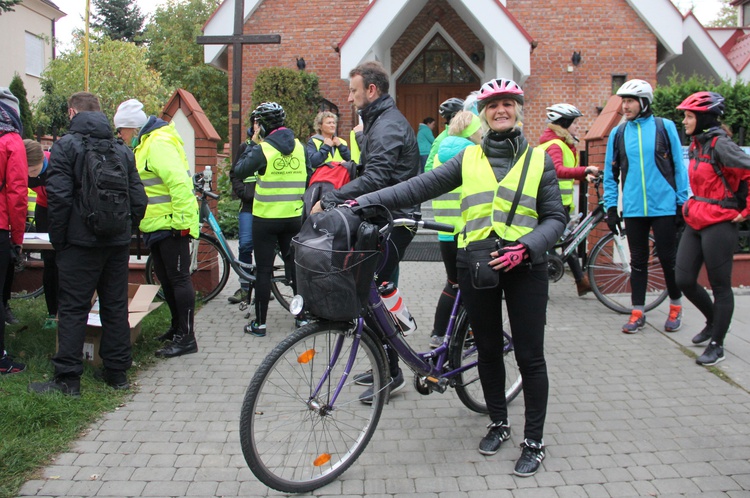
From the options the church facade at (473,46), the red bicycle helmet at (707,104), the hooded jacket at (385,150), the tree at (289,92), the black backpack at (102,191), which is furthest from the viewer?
the tree at (289,92)

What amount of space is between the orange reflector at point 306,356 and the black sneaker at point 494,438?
117cm

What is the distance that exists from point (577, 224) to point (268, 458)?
5.60 m

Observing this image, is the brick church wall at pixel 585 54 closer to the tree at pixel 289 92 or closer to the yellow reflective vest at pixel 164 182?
the tree at pixel 289 92

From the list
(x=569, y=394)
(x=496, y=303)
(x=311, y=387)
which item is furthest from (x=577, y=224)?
(x=311, y=387)

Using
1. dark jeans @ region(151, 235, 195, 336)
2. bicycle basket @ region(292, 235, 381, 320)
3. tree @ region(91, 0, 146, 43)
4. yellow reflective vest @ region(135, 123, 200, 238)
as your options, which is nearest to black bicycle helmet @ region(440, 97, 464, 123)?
yellow reflective vest @ region(135, 123, 200, 238)

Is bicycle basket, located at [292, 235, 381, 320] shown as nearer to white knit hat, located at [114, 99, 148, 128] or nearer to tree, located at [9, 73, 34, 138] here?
white knit hat, located at [114, 99, 148, 128]

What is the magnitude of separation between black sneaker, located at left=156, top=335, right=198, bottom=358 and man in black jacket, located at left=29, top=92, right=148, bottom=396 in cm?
78

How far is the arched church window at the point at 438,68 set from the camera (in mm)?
17391

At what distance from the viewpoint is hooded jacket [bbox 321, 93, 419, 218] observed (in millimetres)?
4277

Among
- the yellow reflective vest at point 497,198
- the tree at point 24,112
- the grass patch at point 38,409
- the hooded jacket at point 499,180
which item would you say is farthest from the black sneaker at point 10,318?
the tree at point 24,112

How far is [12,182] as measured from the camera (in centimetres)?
488

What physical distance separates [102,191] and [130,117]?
42.7 inches

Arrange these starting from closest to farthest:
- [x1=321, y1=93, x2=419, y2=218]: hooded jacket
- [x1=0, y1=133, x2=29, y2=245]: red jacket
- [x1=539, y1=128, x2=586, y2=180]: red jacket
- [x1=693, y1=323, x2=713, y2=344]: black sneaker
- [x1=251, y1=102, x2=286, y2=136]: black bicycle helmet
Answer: [x1=321, y1=93, x2=419, y2=218]: hooded jacket
[x1=0, y1=133, x2=29, y2=245]: red jacket
[x1=693, y1=323, x2=713, y2=344]: black sneaker
[x1=251, y1=102, x2=286, y2=136]: black bicycle helmet
[x1=539, y1=128, x2=586, y2=180]: red jacket

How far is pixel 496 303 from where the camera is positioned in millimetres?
3725
